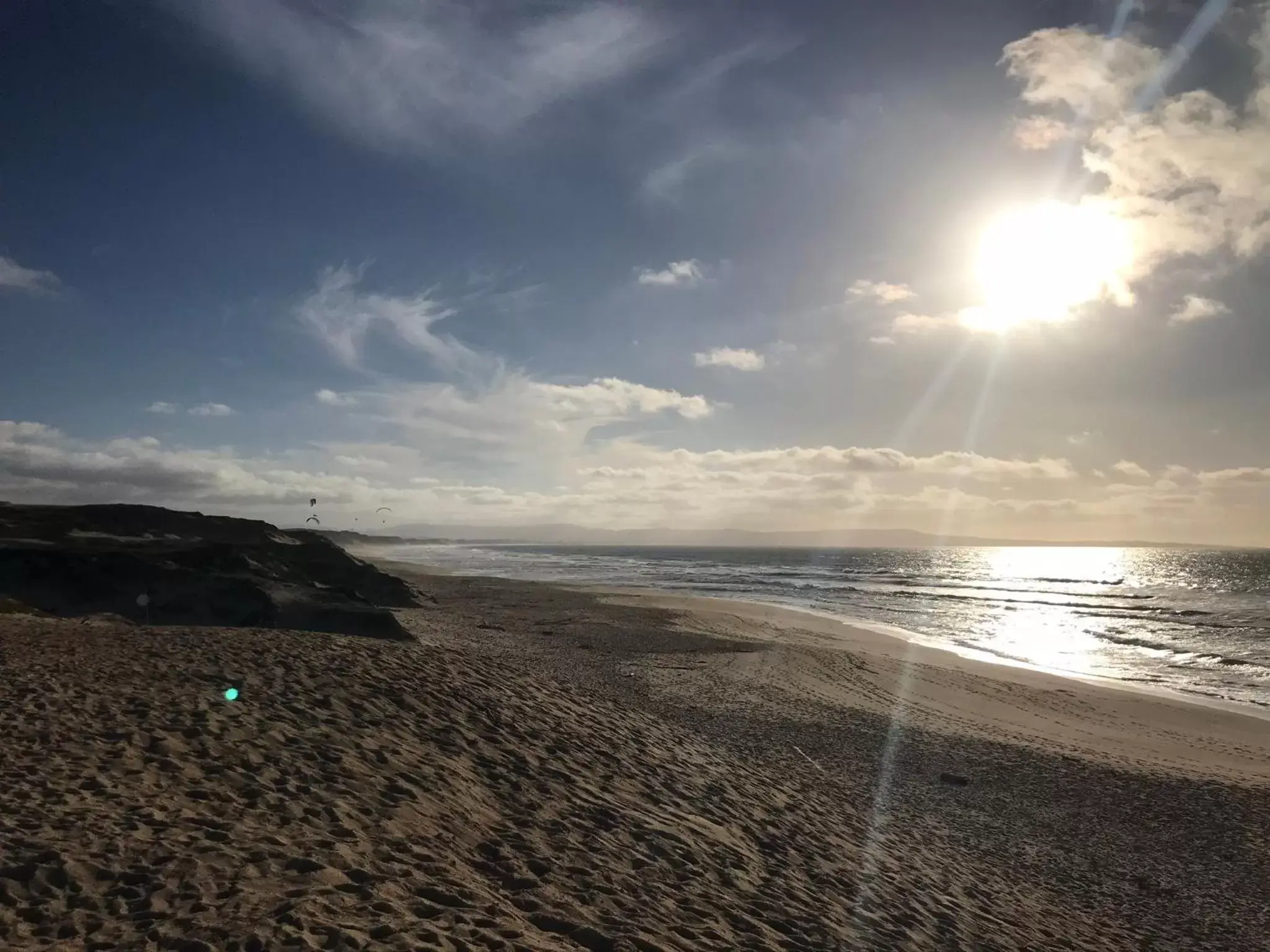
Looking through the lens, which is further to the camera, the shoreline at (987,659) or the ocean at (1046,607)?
the ocean at (1046,607)

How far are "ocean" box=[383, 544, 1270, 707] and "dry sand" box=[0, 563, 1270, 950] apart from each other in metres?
16.2

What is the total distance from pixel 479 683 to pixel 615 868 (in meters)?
5.90

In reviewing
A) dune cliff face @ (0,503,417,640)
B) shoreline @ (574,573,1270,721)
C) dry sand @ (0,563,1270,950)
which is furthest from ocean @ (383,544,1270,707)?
dune cliff face @ (0,503,417,640)

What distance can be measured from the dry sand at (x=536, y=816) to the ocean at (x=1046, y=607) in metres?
16.2

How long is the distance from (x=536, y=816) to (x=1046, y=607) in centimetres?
6413

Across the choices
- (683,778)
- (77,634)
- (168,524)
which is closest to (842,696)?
(683,778)

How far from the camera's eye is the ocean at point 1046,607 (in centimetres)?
3328

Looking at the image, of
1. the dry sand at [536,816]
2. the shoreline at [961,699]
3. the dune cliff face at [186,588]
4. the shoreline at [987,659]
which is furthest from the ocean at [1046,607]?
the dune cliff face at [186,588]

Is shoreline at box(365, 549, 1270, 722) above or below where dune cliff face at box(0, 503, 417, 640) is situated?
below

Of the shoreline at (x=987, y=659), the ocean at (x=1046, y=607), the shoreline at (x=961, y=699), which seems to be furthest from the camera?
the ocean at (x=1046, y=607)

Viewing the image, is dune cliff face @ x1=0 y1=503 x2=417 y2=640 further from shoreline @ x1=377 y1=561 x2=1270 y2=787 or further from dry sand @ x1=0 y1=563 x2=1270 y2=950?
shoreline @ x1=377 y1=561 x2=1270 y2=787

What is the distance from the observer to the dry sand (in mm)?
5488

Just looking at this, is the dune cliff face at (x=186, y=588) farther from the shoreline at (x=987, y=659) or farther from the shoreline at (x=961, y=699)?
the shoreline at (x=987, y=659)

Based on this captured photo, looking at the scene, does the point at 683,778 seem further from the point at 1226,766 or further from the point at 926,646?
the point at 926,646
